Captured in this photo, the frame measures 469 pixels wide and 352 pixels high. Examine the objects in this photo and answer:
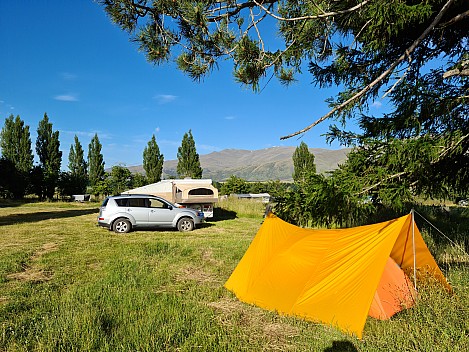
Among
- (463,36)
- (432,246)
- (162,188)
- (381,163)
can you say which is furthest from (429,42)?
(162,188)

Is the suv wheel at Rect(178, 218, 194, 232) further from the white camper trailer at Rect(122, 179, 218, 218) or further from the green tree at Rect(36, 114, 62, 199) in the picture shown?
the green tree at Rect(36, 114, 62, 199)

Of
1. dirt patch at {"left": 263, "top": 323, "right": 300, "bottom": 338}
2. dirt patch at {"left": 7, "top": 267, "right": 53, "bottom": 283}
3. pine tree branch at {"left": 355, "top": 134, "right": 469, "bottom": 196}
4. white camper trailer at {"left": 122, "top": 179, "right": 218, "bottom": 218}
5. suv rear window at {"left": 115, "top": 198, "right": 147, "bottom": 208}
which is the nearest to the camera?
dirt patch at {"left": 263, "top": 323, "right": 300, "bottom": 338}

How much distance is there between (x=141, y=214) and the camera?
12.1 m

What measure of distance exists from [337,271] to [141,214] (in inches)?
377

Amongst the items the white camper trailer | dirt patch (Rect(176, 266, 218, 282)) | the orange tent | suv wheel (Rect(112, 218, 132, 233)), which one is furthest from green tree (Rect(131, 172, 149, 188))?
the orange tent

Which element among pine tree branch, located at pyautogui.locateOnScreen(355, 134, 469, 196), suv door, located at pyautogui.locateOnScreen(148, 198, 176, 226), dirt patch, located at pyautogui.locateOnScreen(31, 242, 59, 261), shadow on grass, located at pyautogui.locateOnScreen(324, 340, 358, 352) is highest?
pine tree branch, located at pyautogui.locateOnScreen(355, 134, 469, 196)

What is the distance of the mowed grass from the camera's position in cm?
322

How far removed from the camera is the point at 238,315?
4.11m

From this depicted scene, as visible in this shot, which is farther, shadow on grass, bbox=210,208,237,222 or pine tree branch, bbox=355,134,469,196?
shadow on grass, bbox=210,208,237,222

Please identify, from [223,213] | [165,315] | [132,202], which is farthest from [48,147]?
[165,315]

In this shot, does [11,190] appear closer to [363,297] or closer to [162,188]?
[162,188]

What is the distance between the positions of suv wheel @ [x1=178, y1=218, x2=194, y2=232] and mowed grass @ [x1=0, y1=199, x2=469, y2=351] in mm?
5472

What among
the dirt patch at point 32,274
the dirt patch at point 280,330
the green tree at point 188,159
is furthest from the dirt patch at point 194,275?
the green tree at point 188,159

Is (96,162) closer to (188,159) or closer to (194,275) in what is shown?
(188,159)
